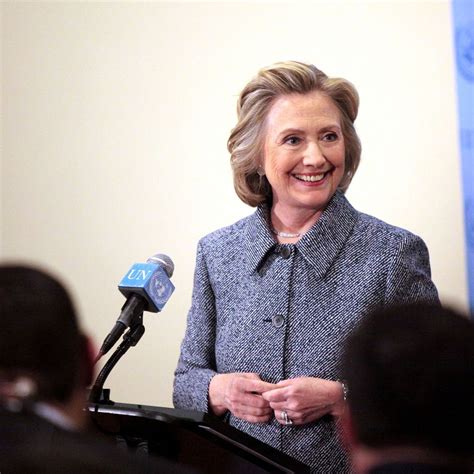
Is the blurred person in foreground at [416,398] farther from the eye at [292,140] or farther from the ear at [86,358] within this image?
the eye at [292,140]

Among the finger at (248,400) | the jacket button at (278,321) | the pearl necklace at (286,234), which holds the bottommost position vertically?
the finger at (248,400)

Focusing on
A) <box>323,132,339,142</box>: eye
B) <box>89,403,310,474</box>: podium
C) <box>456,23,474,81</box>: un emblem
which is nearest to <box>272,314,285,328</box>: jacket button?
<box>323,132,339,142</box>: eye

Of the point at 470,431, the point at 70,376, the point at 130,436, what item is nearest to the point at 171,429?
the point at 130,436

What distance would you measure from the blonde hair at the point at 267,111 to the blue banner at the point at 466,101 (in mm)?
734

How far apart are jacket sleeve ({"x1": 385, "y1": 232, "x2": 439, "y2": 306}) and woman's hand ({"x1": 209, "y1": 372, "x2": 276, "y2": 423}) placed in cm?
36

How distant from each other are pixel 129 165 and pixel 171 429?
88.9 inches

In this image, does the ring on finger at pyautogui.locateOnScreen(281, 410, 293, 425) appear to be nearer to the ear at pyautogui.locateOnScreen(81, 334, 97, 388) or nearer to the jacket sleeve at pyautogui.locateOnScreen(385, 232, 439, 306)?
the jacket sleeve at pyautogui.locateOnScreen(385, 232, 439, 306)

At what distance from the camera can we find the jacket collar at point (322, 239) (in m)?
2.43

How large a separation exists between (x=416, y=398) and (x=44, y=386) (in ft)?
1.43

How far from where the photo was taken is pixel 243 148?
265cm

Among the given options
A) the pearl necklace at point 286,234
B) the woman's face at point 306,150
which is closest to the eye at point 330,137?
the woman's face at point 306,150

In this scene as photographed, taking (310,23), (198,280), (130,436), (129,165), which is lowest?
(130,436)

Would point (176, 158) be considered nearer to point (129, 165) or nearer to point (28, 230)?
point (129, 165)

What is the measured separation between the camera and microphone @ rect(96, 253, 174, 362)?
198 cm
